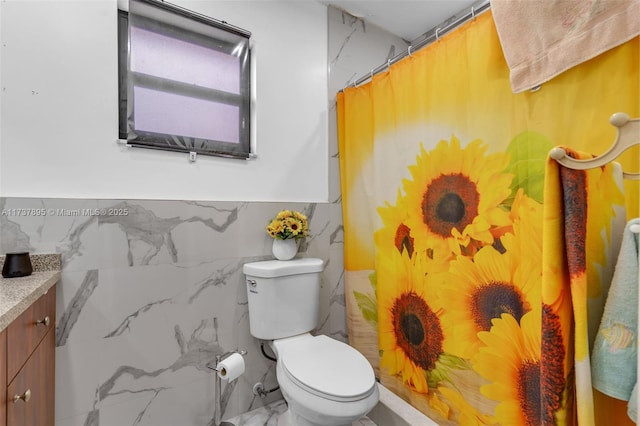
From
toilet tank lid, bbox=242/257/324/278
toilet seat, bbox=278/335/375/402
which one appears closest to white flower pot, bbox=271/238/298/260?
toilet tank lid, bbox=242/257/324/278

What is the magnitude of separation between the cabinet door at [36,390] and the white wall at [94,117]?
0.62 metres

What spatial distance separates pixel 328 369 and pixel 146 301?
873 mm

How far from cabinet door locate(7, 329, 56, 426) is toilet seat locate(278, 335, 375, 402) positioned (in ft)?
2.66

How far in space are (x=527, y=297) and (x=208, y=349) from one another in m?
1.41

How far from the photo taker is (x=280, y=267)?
59.8 inches

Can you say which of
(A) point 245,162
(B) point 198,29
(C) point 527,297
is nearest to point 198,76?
(B) point 198,29

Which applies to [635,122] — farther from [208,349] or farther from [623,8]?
[208,349]

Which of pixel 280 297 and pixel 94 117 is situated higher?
pixel 94 117

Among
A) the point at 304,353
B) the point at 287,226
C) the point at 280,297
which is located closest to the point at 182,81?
the point at 287,226

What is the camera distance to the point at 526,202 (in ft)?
3.41

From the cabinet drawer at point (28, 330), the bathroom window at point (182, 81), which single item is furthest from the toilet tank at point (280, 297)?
the cabinet drawer at point (28, 330)

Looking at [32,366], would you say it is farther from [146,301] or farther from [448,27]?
[448,27]

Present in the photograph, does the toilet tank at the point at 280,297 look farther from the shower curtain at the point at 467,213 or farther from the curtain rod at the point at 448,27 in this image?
the curtain rod at the point at 448,27

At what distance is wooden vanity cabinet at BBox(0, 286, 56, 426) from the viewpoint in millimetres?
768
